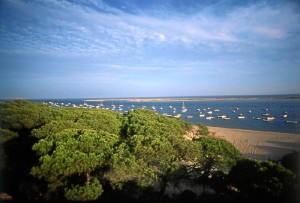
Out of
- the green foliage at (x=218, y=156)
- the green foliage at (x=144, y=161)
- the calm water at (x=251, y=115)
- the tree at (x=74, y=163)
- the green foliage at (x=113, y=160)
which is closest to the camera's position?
the tree at (x=74, y=163)

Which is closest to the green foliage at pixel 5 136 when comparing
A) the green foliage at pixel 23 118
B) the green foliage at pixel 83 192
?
the green foliage at pixel 23 118

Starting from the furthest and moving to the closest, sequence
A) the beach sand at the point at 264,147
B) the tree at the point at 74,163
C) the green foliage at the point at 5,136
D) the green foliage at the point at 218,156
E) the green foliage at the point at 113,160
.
A: the beach sand at the point at 264,147 → the green foliage at the point at 5,136 → the green foliage at the point at 218,156 → the green foliage at the point at 113,160 → the tree at the point at 74,163

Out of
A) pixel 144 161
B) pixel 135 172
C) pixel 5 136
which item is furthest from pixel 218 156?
pixel 5 136

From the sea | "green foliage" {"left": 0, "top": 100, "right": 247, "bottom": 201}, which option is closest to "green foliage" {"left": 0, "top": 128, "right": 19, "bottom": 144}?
"green foliage" {"left": 0, "top": 100, "right": 247, "bottom": 201}

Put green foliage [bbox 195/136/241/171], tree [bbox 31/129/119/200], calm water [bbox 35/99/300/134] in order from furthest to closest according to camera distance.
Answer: calm water [bbox 35/99/300/134] < green foliage [bbox 195/136/241/171] < tree [bbox 31/129/119/200]

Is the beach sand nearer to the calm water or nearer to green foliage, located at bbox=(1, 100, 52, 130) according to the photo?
the calm water

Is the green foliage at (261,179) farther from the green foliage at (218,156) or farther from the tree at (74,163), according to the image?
the tree at (74,163)

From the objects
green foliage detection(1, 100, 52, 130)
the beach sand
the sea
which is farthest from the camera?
the sea
